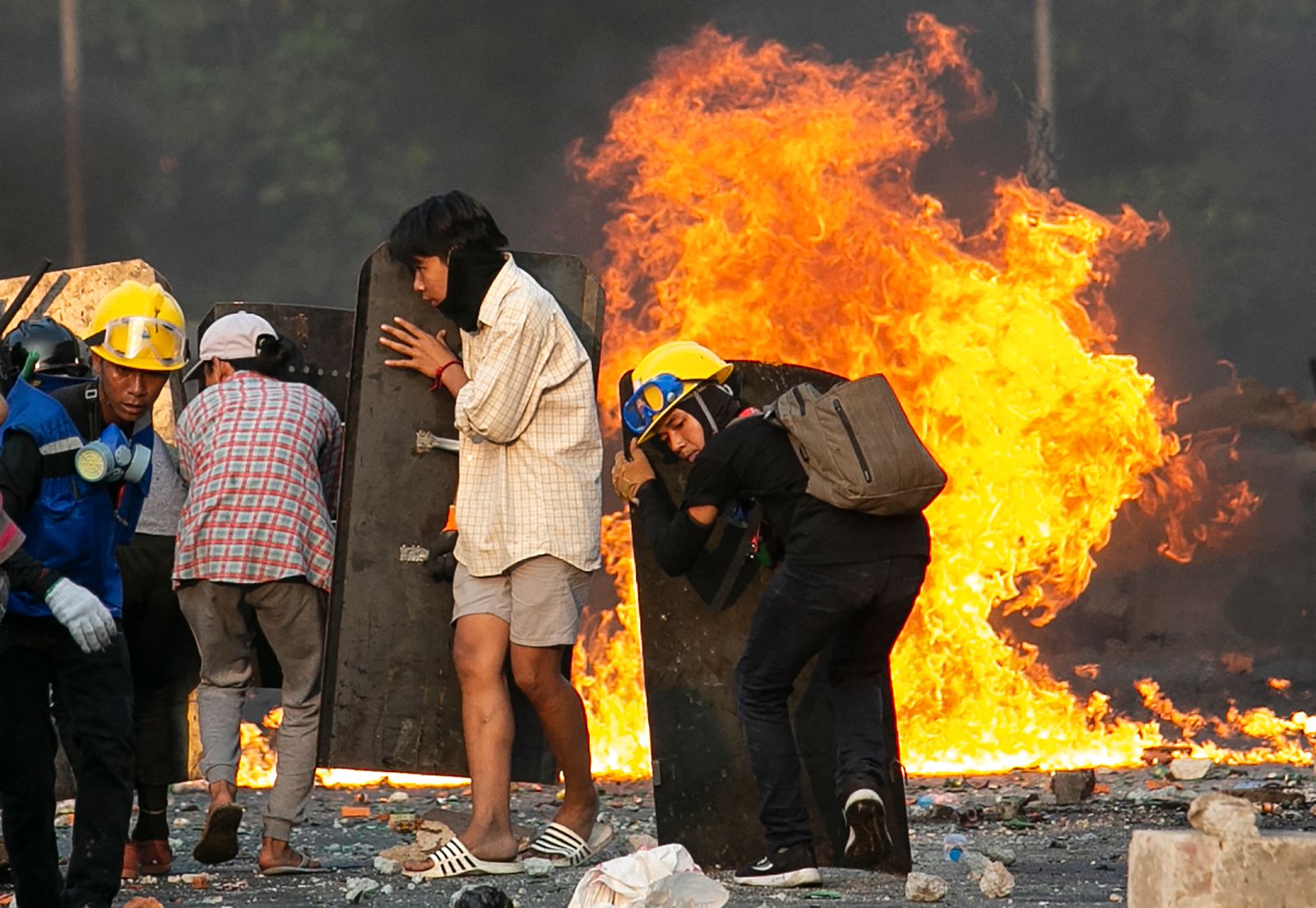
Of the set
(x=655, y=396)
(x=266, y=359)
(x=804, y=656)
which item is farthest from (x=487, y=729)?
(x=266, y=359)

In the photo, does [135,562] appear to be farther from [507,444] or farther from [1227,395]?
[1227,395]

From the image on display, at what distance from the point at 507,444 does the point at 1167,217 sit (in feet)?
22.6

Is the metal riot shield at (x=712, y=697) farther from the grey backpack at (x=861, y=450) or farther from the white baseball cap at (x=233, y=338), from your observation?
the white baseball cap at (x=233, y=338)

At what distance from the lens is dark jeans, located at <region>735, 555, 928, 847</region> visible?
4.94 metres

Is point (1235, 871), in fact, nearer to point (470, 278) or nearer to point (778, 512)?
point (778, 512)

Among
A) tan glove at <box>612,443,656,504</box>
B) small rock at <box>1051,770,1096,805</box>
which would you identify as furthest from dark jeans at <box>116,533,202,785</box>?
small rock at <box>1051,770,1096,805</box>

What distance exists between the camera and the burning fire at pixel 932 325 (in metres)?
9.50

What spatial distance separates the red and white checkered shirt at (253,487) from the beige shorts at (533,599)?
1.84 feet

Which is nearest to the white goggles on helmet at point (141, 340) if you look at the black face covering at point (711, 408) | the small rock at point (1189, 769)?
the black face covering at point (711, 408)

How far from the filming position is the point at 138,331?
16.1 ft

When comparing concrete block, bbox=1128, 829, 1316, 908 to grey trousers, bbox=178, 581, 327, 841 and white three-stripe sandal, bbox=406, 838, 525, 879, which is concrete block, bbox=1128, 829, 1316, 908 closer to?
white three-stripe sandal, bbox=406, 838, 525, 879

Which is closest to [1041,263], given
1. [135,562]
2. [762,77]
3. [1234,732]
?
[762,77]

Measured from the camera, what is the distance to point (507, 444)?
536 centimetres

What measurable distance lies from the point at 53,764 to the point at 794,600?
192 centimetres
